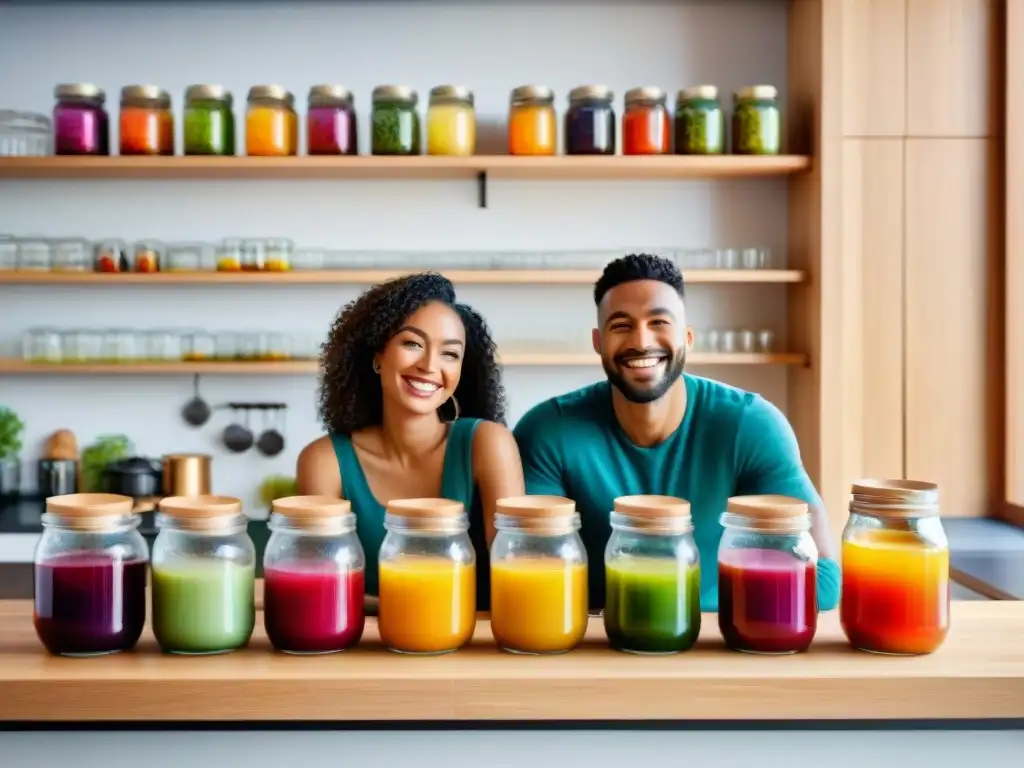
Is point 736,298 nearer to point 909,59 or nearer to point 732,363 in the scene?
point 732,363

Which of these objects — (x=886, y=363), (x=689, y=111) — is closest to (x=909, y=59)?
(x=689, y=111)

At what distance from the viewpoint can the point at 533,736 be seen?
963 millimetres

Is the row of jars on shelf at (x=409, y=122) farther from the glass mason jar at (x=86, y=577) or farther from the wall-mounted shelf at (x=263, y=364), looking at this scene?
the glass mason jar at (x=86, y=577)

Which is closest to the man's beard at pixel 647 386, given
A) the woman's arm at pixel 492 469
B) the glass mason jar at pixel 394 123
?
the woman's arm at pixel 492 469

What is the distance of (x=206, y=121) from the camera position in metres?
2.88

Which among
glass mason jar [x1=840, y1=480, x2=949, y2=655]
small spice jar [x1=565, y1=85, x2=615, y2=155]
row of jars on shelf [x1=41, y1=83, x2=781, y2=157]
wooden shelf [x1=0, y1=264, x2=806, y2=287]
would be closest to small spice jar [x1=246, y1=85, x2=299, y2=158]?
row of jars on shelf [x1=41, y1=83, x2=781, y2=157]

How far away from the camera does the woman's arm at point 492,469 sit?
4.66 feet

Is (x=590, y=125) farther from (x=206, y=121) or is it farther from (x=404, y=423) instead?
(x=404, y=423)

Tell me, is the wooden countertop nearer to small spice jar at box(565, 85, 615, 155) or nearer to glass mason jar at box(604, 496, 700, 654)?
glass mason jar at box(604, 496, 700, 654)

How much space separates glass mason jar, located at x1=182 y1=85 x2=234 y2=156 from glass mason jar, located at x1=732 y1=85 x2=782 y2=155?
57.3 inches

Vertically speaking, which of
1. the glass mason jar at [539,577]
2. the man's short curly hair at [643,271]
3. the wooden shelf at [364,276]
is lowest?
the glass mason jar at [539,577]

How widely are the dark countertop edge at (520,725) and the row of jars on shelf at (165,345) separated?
2.12m

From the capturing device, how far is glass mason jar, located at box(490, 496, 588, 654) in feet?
3.33

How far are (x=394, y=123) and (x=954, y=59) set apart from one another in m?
1.59
